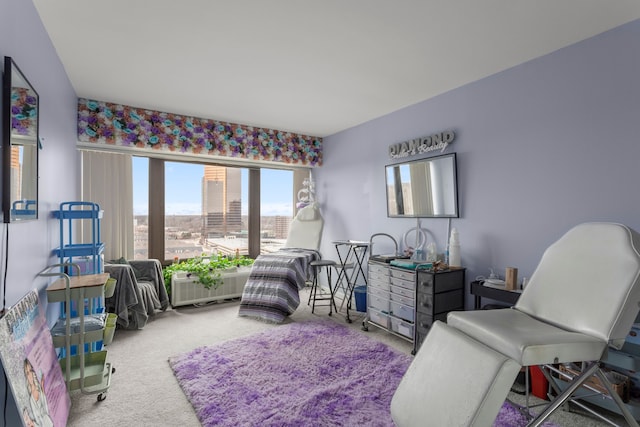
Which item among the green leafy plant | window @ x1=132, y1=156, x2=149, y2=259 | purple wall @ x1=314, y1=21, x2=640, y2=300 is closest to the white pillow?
the green leafy plant

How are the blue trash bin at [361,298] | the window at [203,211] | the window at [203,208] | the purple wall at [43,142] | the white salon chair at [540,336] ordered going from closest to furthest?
1. the white salon chair at [540,336]
2. the purple wall at [43,142]
3. the blue trash bin at [361,298]
4. the window at [203,208]
5. the window at [203,211]

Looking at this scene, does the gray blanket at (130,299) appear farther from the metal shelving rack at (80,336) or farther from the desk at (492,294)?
the desk at (492,294)

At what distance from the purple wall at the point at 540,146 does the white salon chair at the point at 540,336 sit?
2.63 ft

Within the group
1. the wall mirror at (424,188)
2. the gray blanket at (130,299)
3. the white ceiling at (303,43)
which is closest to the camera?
the white ceiling at (303,43)

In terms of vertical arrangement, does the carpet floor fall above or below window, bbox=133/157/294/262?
below

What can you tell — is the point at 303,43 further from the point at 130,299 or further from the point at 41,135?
the point at 130,299

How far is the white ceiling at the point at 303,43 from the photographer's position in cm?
191

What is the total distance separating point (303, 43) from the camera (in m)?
2.29

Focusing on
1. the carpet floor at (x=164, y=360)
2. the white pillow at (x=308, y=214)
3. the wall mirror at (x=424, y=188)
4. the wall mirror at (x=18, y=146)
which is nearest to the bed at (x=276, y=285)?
the carpet floor at (x=164, y=360)

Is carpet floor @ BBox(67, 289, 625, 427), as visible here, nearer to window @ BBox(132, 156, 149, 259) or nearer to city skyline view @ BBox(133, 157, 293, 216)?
window @ BBox(132, 156, 149, 259)

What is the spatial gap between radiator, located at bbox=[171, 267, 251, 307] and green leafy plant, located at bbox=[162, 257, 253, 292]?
0.06m

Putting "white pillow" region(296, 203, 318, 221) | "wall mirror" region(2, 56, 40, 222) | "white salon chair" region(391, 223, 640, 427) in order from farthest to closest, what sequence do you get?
"white pillow" region(296, 203, 318, 221) < "wall mirror" region(2, 56, 40, 222) < "white salon chair" region(391, 223, 640, 427)

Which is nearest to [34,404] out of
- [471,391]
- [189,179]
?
[471,391]

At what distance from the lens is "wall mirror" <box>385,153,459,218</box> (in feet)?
10.3
